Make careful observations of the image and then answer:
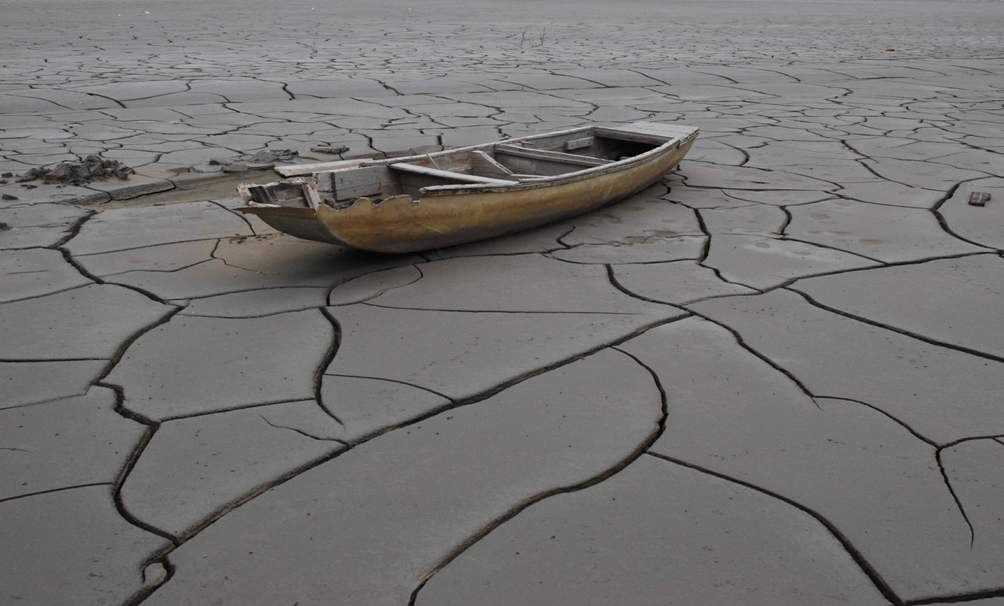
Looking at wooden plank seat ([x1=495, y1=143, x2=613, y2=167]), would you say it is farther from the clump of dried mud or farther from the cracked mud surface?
the clump of dried mud

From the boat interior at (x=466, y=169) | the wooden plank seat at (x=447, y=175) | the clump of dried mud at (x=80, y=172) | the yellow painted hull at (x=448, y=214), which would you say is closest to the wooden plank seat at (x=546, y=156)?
the boat interior at (x=466, y=169)

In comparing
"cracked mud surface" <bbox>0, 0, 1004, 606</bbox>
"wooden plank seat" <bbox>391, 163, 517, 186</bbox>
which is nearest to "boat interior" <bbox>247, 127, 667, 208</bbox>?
"wooden plank seat" <bbox>391, 163, 517, 186</bbox>

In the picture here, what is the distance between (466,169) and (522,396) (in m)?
1.84

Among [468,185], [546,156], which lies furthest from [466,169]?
[468,185]

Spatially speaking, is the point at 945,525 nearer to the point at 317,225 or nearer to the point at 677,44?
the point at 317,225

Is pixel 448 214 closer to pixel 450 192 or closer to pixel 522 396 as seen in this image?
pixel 450 192

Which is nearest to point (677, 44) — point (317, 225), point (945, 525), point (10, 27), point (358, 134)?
point (358, 134)

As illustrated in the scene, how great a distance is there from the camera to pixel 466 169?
3826mm

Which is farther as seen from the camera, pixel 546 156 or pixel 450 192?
pixel 546 156

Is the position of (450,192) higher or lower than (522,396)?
higher

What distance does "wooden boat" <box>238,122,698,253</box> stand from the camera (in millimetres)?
2850

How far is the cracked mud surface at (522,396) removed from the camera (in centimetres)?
159

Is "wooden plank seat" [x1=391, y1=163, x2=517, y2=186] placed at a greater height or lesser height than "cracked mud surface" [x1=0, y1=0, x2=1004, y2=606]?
greater

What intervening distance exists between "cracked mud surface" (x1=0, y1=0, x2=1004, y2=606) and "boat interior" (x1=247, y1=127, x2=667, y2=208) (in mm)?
235
